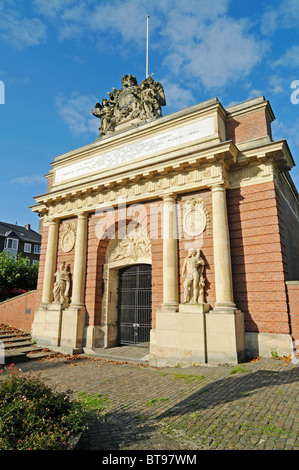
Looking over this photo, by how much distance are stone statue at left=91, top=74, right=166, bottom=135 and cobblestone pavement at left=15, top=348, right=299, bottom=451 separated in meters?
11.9

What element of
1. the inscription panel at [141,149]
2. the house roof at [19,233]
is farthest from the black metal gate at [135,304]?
the house roof at [19,233]

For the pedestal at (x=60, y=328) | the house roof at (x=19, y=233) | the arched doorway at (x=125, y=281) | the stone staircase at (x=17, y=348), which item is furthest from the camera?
the house roof at (x=19, y=233)

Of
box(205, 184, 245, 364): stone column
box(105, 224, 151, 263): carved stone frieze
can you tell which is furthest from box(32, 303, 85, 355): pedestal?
box(205, 184, 245, 364): stone column

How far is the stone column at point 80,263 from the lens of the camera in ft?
46.3

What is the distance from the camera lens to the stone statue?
49.4 feet

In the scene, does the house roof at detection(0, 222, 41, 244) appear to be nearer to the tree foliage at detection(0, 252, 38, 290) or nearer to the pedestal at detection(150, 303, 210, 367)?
the tree foliage at detection(0, 252, 38, 290)

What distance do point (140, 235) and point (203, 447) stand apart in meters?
10.1

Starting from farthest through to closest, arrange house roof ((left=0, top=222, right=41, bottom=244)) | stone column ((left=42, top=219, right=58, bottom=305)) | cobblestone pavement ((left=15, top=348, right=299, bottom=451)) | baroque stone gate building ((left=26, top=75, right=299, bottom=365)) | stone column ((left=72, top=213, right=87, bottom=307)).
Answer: house roof ((left=0, top=222, right=41, bottom=244)), stone column ((left=42, top=219, right=58, bottom=305)), stone column ((left=72, top=213, right=87, bottom=307)), baroque stone gate building ((left=26, top=75, right=299, bottom=365)), cobblestone pavement ((left=15, top=348, right=299, bottom=451))

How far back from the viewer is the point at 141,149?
13891mm

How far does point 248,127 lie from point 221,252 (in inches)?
219

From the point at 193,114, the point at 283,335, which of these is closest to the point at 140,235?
the point at 193,114

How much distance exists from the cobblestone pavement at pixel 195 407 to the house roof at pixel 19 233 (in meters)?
40.7

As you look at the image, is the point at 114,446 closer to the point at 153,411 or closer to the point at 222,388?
the point at 153,411

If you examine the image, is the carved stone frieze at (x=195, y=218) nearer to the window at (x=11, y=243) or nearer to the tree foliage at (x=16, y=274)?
the tree foliage at (x=16, y=274)
